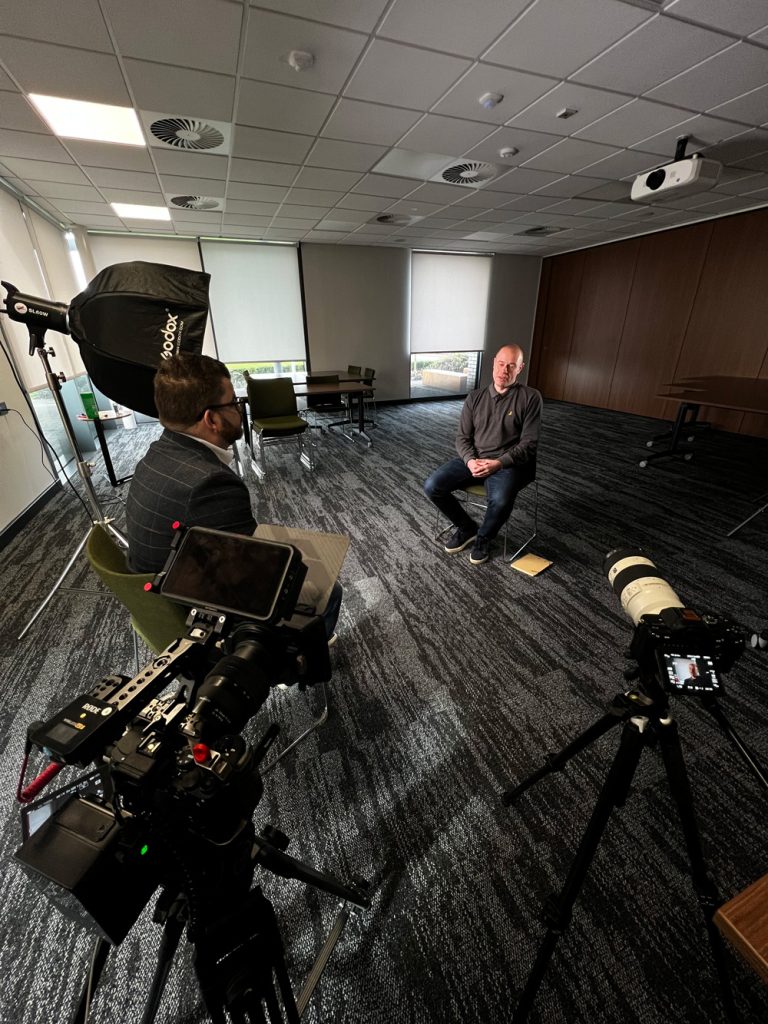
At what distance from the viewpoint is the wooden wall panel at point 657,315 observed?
5.77 m

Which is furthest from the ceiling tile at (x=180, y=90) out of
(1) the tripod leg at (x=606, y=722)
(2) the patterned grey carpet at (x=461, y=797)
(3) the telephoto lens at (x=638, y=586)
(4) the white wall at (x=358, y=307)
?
(4) the white wall at (x=358, y=307)

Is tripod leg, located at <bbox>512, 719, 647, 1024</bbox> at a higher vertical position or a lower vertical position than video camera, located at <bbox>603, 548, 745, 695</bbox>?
lower

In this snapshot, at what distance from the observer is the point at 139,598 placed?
43.0 inches

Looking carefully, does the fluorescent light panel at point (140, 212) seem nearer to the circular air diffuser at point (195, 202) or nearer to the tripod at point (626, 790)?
the circular air diffuser at point (195, 202)

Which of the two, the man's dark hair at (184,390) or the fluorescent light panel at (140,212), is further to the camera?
the fluorescent light panel at (140,212)

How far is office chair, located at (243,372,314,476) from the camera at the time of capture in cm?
418

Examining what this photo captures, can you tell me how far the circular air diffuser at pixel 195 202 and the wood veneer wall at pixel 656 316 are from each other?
20.5 feet

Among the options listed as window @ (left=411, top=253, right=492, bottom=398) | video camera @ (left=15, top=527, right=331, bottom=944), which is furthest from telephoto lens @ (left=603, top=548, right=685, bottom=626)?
window @ (left=411, top=253, right=492, bottom=398)

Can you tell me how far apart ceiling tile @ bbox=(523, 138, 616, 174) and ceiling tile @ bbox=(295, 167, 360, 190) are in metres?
1.61

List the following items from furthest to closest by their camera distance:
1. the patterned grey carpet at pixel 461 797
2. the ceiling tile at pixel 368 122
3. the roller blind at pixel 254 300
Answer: the roller blind at pixel 254 300 → the ceiling tile at pixel 368 122 → the patterned grey carpet at pixel 461 797

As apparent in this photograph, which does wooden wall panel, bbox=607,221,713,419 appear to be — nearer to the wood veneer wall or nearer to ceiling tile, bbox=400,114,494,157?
the wood veneer wall

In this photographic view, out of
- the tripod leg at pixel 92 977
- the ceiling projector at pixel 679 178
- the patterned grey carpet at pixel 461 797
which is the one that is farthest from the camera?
the ceiling projector at pixel 679 178

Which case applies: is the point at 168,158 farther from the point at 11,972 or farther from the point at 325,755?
the point at 11,972

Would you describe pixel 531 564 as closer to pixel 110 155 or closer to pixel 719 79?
pixel 719 79
